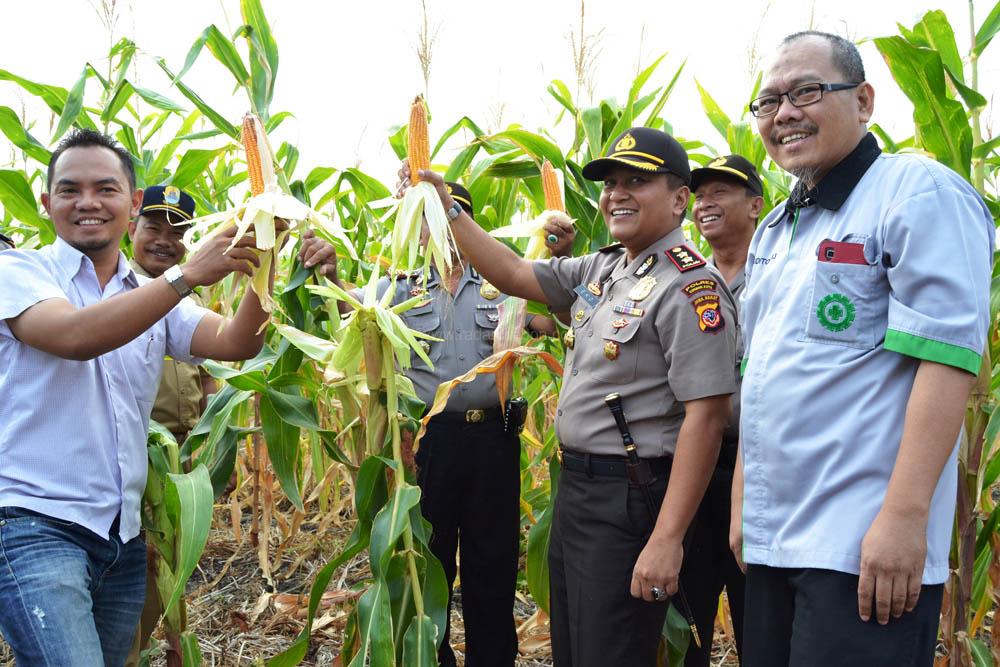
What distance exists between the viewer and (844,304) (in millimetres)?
1692

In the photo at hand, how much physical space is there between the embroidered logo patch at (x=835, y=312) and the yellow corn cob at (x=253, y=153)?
1434 mm

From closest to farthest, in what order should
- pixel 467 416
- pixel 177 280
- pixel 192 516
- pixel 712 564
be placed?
pixel 177 280, pixel 192 516, pixel 712 564, pixel 467 416

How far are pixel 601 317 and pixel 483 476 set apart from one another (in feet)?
3.76

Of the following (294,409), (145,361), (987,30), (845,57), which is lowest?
(294,409)

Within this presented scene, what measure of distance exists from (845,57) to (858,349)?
64 cm

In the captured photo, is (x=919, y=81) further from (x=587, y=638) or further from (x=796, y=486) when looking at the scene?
(x=587, y=638)

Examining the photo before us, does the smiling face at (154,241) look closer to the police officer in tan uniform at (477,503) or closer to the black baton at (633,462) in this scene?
the police officer in tan uniform at (477,503)

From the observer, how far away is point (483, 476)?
3420mm

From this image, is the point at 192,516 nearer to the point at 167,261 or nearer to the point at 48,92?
the point at 167,261

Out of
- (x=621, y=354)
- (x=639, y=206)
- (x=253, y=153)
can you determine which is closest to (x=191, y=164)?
(x=253, y=153)

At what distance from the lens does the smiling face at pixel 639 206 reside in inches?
99.4

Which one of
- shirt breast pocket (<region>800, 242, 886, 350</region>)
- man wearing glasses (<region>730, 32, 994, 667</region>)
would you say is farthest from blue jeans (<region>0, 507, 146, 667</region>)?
shirt breast pocket (<region>800, 242, 886, 350</region>)

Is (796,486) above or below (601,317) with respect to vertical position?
below

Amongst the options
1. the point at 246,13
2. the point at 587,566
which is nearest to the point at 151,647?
the point at 587,566
